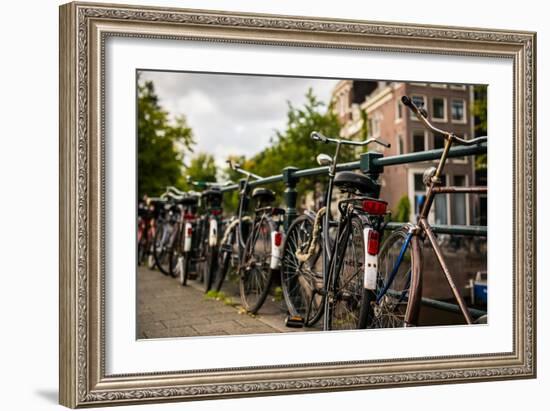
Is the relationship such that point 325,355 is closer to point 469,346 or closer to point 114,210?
point 469,346

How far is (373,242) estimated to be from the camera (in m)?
3.11

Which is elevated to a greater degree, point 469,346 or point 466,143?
point 466,143

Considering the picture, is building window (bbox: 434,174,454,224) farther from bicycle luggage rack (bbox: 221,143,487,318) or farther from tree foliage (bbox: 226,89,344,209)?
tree foliage (bbox: 226,89,344,209)

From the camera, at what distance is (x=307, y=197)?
5.76 m

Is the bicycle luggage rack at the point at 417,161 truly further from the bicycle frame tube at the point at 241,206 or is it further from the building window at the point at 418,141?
the building window at the point at 418,141

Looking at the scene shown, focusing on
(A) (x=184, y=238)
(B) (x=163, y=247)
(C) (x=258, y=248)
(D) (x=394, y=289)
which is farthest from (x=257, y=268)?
(B) (x=163, y=247)

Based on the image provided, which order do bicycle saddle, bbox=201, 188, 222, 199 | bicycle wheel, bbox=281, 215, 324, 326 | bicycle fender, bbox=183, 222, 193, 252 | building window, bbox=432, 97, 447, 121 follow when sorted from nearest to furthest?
bicycle wheel, bbox=281, 215, 324, 326 → bicycle saddle, bbox=201, 188, 222, 199 → building window, bbox=432, 97, 447, 121 → bicycle fender, bbox=183, 222, 193, 252

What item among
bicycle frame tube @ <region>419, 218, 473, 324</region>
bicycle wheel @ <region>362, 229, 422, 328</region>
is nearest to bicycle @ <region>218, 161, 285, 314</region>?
A: bicycle wheel @ <region>362, 229, 422, 328</region>

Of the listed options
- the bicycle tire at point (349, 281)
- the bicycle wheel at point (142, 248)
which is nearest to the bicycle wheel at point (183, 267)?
the bicycle wheel at point (142, 248)

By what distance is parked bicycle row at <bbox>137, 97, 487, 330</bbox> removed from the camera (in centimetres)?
312

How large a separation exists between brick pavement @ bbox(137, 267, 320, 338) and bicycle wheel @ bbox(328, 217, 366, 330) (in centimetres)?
35

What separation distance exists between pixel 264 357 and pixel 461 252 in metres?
8.83

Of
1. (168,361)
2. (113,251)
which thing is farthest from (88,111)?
(168,361)

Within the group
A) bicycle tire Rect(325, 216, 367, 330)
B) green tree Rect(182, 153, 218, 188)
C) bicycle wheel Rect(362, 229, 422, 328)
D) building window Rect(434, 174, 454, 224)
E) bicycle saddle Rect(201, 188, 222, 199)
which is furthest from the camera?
green tree Rect(182, 153, 218, 188)
